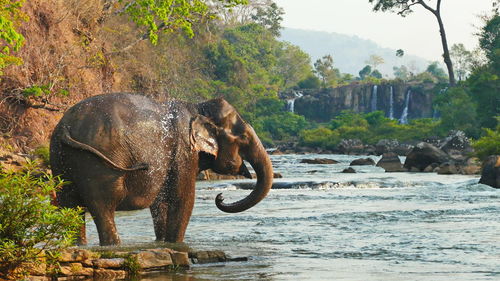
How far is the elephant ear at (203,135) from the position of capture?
1009cm

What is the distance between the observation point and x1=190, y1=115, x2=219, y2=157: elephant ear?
33.1 feet

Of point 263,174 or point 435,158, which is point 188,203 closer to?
point 263,174

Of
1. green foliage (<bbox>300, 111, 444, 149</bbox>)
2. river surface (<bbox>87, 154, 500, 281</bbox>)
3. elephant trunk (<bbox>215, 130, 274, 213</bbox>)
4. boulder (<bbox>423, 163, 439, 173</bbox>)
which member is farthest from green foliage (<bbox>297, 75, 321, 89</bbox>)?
elephant trunk (<bbox>215, 130, 274, 213</bbox>)

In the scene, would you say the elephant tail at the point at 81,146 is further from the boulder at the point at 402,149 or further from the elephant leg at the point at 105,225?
the boulder at the point at 402,149

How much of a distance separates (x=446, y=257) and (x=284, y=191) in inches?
565

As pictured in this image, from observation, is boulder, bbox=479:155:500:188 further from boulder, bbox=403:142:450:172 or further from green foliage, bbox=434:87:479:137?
green foliage, bbox=434:87:479:137

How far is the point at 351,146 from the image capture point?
2499 inches

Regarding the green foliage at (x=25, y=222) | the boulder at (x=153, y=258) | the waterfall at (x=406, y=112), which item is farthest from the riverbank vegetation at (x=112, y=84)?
the waterfall at (x=406, y=112)

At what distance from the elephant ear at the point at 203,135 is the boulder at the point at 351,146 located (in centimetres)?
5084

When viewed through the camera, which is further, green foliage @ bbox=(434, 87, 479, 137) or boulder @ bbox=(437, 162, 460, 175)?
green foliage @ bbox=(434, 87, 479, 137)

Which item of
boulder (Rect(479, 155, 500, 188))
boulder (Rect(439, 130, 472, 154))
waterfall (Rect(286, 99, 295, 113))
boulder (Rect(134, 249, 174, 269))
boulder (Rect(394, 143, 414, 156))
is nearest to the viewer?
boulder (Rect(134, 249, 174, 269))

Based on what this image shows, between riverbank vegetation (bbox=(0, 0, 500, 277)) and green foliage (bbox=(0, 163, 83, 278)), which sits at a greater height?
riverbank vegetation (bbox=(0, 0, 500, 277))

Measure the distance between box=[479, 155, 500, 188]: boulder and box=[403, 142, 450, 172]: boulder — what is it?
1022cm

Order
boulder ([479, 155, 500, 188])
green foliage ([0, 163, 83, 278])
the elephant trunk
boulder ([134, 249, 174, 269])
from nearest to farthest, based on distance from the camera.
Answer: green foliage ([0, 163, 83, 278]), boulder ([134, 249, 174, 269]), the elephant trunk, boulder ([479, 155, 500, 188])
